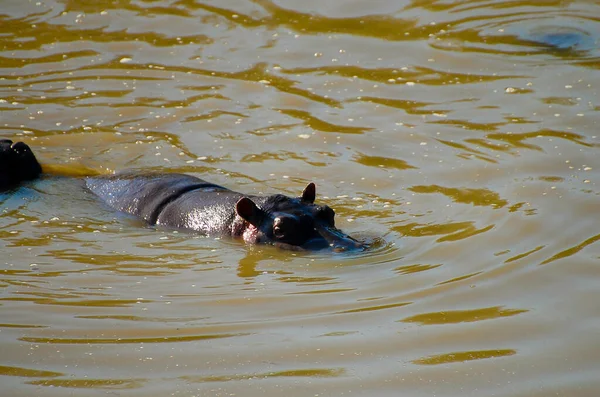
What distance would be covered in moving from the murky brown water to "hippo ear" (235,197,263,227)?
26 cm

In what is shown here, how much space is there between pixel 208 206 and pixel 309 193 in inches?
37.0

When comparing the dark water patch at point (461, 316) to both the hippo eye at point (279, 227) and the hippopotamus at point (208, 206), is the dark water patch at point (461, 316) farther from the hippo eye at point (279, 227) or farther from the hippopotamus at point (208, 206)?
the hippo eye at point (279, 227)

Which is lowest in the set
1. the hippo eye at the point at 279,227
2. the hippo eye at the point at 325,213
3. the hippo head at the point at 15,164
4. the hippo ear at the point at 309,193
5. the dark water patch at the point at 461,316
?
the dark water patch at the point at 461,316

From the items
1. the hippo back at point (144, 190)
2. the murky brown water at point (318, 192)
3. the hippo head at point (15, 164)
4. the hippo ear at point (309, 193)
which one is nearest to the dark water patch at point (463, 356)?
the murky brown water at point (318, 192)

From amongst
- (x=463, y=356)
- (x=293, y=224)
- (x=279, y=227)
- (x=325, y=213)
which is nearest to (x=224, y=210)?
(x=279, y=227)

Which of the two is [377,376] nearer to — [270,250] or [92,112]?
[270,250]

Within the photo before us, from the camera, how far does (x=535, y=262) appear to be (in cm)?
690

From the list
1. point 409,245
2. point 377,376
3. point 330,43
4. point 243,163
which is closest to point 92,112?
point 243,163

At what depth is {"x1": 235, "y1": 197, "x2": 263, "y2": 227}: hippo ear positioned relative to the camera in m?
7.70

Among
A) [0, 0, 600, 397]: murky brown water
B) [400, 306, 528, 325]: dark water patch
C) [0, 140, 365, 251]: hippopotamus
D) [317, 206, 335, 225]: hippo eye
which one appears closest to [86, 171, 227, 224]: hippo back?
[0, 140, 365, 251]: hippopotamus

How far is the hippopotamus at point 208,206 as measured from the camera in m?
7.63

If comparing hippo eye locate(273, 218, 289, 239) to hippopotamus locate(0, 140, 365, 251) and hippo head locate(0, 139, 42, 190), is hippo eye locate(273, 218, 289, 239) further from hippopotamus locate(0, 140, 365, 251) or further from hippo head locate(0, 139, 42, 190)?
hippo head locate(0, 139, 42, 190)

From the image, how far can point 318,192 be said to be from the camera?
29.8 ft

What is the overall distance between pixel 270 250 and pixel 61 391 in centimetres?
306
